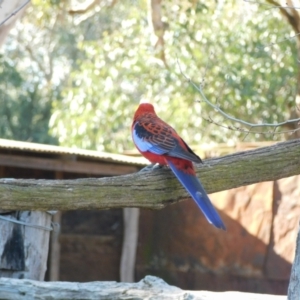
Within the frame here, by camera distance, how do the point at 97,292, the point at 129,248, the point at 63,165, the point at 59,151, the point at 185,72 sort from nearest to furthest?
the point at 97,292, the point at 59,151, the point at 63,165, the point at 129,248, the point at 185,72

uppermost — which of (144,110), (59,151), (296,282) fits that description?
(59,151)

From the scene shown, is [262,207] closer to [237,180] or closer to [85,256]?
[85,256]

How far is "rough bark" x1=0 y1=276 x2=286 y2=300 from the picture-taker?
4477 mm

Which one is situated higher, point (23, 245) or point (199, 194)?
point (199, 194)

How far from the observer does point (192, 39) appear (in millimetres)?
12742

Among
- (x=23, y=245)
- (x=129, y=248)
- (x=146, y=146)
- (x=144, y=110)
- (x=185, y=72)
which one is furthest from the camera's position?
(x=185, y=72)

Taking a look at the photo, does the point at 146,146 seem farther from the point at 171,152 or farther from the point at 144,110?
the point at 144,110

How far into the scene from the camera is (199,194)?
3.41 m

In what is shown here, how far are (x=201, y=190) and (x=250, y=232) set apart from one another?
472 centimetres

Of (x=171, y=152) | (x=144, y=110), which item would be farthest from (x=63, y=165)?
(x=171, y=152)

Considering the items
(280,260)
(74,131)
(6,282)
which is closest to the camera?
(6,282)

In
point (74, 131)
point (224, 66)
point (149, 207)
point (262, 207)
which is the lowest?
point (149, 207)

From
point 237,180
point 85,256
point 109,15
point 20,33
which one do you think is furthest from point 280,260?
point 20,33

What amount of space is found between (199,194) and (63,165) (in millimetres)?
4185
